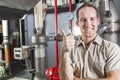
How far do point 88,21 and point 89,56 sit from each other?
0.31 metres

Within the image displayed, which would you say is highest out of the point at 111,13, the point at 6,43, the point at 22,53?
the point at 111,13

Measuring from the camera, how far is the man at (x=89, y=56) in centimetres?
159

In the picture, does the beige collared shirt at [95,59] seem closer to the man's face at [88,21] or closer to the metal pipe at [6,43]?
the man's face at [88,21]

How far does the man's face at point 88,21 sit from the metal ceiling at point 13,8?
591 mm

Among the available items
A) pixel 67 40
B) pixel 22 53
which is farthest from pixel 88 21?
pixel 22 53

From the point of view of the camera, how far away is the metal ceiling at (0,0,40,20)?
1087mm

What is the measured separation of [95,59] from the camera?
1.66 metres

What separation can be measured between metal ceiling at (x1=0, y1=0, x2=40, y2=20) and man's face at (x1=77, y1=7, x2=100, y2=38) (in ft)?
1.94

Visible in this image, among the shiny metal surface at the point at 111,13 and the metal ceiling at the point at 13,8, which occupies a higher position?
the shiny metal surface at the point at 111,13

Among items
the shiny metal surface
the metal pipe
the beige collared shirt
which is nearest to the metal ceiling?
the beige collared shirt

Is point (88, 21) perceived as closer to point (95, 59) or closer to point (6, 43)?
point (95, 59)

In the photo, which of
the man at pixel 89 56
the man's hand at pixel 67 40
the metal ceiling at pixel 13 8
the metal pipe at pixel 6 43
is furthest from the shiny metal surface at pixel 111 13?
the metal pipe at pixel 6 43

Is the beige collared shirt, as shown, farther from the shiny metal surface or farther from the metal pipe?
the metal pipe

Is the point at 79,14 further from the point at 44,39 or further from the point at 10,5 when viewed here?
the point at 44,39
